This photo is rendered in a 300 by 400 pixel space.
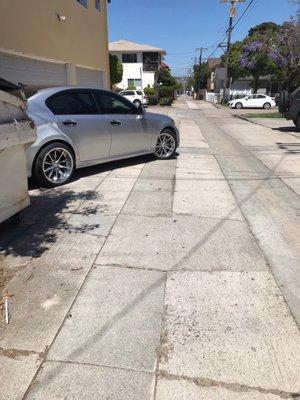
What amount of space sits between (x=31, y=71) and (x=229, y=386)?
1117 centimetres

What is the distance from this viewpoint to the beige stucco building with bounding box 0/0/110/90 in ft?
32.9

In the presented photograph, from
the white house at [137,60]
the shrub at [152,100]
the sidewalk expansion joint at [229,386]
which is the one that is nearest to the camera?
the sidewalk expansion joint at [229,386]

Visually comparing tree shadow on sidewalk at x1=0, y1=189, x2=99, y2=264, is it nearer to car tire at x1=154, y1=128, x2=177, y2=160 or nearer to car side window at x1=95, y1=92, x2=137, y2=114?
car side window at x1=95, y1=92, x2=137, y2=114

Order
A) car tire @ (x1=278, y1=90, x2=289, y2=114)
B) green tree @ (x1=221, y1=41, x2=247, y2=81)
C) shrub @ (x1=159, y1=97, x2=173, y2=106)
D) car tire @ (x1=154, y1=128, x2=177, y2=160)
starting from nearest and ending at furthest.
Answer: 1. car tire @ (x1=154, y1=128, x2=177, y2=160)
2. car tire @ (x1=278, y1=90, x2=289, y2=114)
3. shrub @ (x1=159, y1=97, x2=173, y2=106)
4. green tree @ (x1=221, y1=41, x2=247, y2=81)

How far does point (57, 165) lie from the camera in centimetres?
675

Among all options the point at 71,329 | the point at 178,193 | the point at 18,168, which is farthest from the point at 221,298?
the point at 178,193

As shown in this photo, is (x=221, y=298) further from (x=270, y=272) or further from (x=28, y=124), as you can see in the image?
(x=28, y=124)

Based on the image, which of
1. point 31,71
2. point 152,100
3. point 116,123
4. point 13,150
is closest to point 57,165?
point 116,123

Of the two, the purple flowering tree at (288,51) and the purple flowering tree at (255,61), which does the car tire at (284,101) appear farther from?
the purple flowering tree at (255,61)

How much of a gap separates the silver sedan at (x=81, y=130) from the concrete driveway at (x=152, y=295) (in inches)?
22.8

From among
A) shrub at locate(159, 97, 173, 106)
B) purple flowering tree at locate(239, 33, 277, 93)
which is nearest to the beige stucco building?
shrub at locate(159, 97, 173, 106)

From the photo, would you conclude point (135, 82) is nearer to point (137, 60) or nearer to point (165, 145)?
point (137, 60)

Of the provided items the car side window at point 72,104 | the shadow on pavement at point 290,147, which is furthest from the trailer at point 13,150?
the shadow on pavement at point 290,147

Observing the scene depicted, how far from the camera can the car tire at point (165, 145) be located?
8891 millimetres
